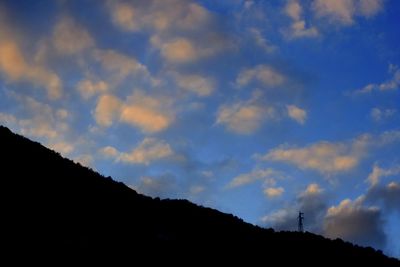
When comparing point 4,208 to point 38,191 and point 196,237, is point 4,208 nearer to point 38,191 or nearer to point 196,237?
point 38,191

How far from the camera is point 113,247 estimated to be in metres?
30.0

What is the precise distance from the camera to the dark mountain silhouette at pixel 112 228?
2828cm

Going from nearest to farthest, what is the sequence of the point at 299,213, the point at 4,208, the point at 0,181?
the point at 4,208 < the point at 0,181 < the point at 299,213

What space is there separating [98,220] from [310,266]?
54.3 feet

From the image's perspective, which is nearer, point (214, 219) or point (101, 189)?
point (101, 189)

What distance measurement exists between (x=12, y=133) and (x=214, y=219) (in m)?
19.9

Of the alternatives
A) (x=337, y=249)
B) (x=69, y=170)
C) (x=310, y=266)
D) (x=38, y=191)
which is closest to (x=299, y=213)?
(x=337, y=249)

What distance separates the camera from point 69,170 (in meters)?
41.1

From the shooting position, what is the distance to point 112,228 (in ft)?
109

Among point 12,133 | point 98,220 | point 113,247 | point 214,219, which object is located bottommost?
point 113,247

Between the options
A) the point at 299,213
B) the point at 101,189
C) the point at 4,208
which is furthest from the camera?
the point at 299,213

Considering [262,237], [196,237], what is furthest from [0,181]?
[262,237]

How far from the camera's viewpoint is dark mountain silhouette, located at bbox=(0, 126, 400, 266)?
92.8 feet

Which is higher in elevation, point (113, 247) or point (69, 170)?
point (69, 170)
